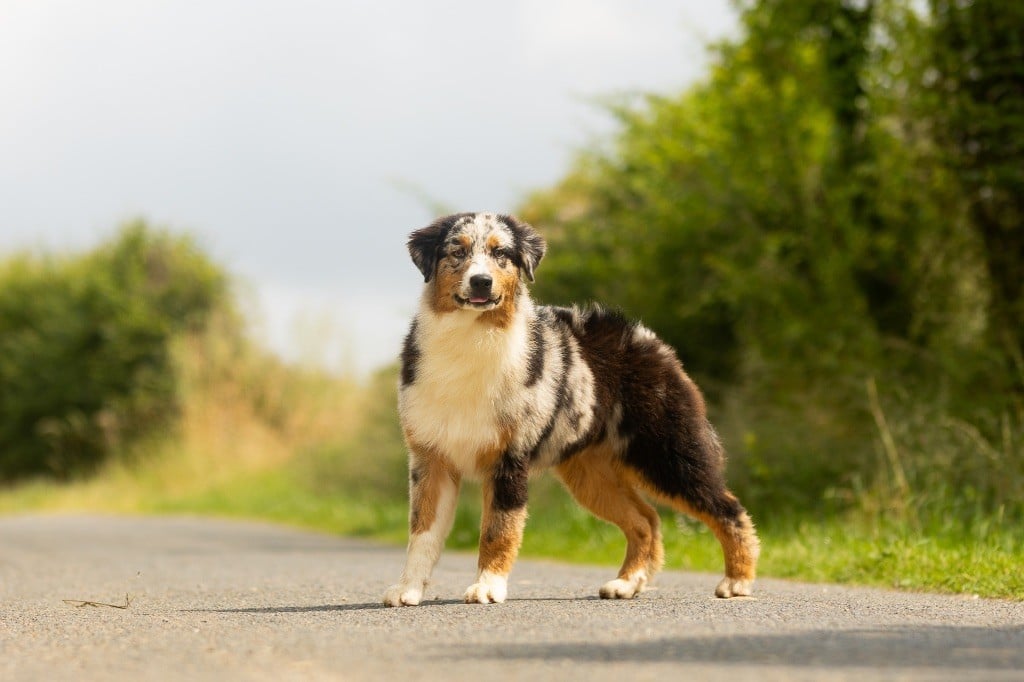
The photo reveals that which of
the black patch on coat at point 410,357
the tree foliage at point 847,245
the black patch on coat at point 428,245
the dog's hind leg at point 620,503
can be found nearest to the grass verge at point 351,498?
the tree foliage at point 847,245

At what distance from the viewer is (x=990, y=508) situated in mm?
→ 10859

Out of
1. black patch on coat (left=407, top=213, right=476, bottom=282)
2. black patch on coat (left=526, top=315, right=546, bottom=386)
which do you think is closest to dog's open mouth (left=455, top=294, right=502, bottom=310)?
black patch on coat (left=407, top=213, right=476, bottom=282)

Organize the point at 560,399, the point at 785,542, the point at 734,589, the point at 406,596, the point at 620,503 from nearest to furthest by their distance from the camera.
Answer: the point at 406,596 → the point at 560,399 → the point at 734,589 → the point at 620,503 → the point at 785,542

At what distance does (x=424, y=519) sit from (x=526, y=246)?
5.25 ft

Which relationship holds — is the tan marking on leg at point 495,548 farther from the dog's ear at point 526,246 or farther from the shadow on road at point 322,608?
the dog's ear at point 526,246

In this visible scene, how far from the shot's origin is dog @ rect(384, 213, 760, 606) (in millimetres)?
6906

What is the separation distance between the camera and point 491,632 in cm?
566

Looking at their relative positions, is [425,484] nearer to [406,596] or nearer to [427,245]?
[406,596]

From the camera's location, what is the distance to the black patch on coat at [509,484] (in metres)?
6.87

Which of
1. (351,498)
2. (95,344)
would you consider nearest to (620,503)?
(351,498)

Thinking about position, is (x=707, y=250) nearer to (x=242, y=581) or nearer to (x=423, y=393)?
(x=242, y=581)

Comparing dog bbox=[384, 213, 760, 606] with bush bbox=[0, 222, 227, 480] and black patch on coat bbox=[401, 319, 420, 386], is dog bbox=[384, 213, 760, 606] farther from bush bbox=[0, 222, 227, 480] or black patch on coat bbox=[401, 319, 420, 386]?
bush bbox=[0, 222, 227, 480]

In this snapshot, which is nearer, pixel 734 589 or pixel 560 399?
pixel 560 399

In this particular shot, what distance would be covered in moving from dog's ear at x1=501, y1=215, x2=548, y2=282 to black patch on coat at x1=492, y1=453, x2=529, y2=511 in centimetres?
103
